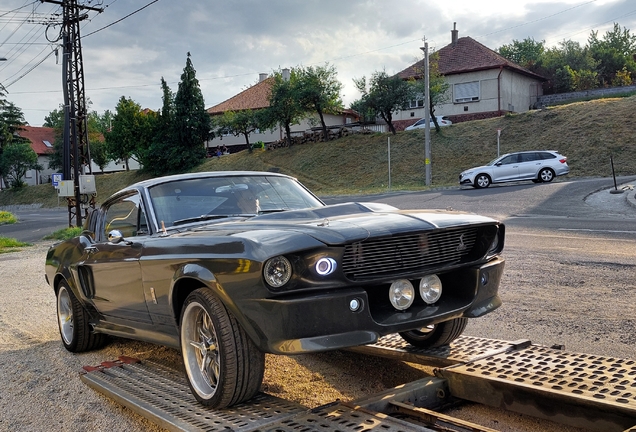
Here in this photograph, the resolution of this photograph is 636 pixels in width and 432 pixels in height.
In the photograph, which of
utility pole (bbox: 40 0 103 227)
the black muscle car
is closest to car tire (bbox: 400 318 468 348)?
the black muscle car

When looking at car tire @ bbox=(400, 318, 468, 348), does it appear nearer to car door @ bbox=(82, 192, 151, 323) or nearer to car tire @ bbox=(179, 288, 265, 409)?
car tire @ bbox=(179, 288, 265, 409)

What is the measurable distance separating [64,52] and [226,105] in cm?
4145

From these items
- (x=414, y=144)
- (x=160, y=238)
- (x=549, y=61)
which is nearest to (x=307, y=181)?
(x=414, y=144)

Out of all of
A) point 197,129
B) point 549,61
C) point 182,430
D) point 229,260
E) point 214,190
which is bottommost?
point 182,430

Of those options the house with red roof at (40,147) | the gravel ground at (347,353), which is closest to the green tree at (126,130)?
the house with red roof at (40,147)

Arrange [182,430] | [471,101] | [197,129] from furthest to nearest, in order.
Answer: [197,129] < [471,101] < [182,430]

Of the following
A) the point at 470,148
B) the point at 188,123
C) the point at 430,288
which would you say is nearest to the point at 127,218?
the point at 430,288

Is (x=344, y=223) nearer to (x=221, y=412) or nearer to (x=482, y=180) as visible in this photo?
(x=221, y=412)

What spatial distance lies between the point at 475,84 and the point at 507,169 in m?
21.7

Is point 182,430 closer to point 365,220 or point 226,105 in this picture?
point 365,220

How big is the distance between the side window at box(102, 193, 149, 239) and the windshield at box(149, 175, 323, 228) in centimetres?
18

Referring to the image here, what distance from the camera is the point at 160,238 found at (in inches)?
161

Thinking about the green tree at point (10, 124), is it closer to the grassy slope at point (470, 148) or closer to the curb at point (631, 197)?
the grassy slope at point (470, 148)

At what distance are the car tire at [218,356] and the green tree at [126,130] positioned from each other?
60.6m
